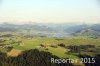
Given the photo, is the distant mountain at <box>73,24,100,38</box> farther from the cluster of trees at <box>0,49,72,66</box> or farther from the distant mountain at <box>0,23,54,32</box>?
the cluster of trees at <box>0,49,72,66</box>

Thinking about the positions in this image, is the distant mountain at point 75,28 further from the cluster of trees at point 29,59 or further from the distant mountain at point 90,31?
the cluster of trees at point 29,59

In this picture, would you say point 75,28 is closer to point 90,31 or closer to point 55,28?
point 90,31

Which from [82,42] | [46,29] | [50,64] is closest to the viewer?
[50,64]

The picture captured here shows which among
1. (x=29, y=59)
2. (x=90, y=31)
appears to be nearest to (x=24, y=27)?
(x=29, y=59)

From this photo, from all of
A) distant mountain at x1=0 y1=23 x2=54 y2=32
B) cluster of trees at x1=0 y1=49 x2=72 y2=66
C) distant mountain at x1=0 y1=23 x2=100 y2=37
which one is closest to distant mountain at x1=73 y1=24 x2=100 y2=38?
distant mountain at x1=0 y1=23 x2=100 y2=37

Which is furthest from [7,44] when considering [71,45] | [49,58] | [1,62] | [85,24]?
[85,24]

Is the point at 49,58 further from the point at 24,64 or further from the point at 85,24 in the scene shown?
the point at 85,24

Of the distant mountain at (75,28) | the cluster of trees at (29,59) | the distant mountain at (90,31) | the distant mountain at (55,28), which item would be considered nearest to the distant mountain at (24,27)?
→ the distant mountain at (55,28)

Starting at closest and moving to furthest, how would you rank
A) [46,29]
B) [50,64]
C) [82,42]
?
[50,64], [82,42], [46,29]
